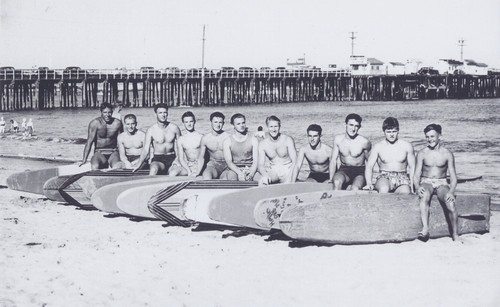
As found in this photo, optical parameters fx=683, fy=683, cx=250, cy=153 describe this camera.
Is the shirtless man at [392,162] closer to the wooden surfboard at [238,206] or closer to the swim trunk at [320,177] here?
the swim trunk at [320,177]

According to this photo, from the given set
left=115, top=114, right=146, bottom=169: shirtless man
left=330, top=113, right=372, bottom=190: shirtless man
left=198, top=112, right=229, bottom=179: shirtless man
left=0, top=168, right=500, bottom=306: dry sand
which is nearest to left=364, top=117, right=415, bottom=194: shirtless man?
left=330, top=113, right=372, bottom=190: shirtless man

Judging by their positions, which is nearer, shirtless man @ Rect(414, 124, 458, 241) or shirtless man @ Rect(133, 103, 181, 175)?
shirtless man @ Rect(414, 124, 458, 241)

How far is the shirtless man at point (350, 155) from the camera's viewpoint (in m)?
7.14

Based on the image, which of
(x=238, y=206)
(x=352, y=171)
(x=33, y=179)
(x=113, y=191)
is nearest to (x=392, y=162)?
(x=352, y=171)

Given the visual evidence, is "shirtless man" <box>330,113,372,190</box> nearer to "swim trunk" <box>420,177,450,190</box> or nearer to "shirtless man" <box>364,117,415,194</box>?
"shirtless man" <box>364,117,415,194</box>

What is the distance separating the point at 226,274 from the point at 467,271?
2.01 metres

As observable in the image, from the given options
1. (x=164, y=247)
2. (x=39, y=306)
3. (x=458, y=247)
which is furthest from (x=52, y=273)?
(x=458, y=247)

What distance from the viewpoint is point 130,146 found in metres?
9.09

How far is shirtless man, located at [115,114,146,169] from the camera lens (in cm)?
900

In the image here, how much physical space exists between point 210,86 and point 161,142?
48.2 metres

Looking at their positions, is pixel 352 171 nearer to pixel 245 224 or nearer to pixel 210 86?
pixel 245 224

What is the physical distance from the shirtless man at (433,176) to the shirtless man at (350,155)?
680 mm

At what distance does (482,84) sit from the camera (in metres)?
76.8

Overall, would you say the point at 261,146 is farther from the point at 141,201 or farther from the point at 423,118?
the point at 423,118
